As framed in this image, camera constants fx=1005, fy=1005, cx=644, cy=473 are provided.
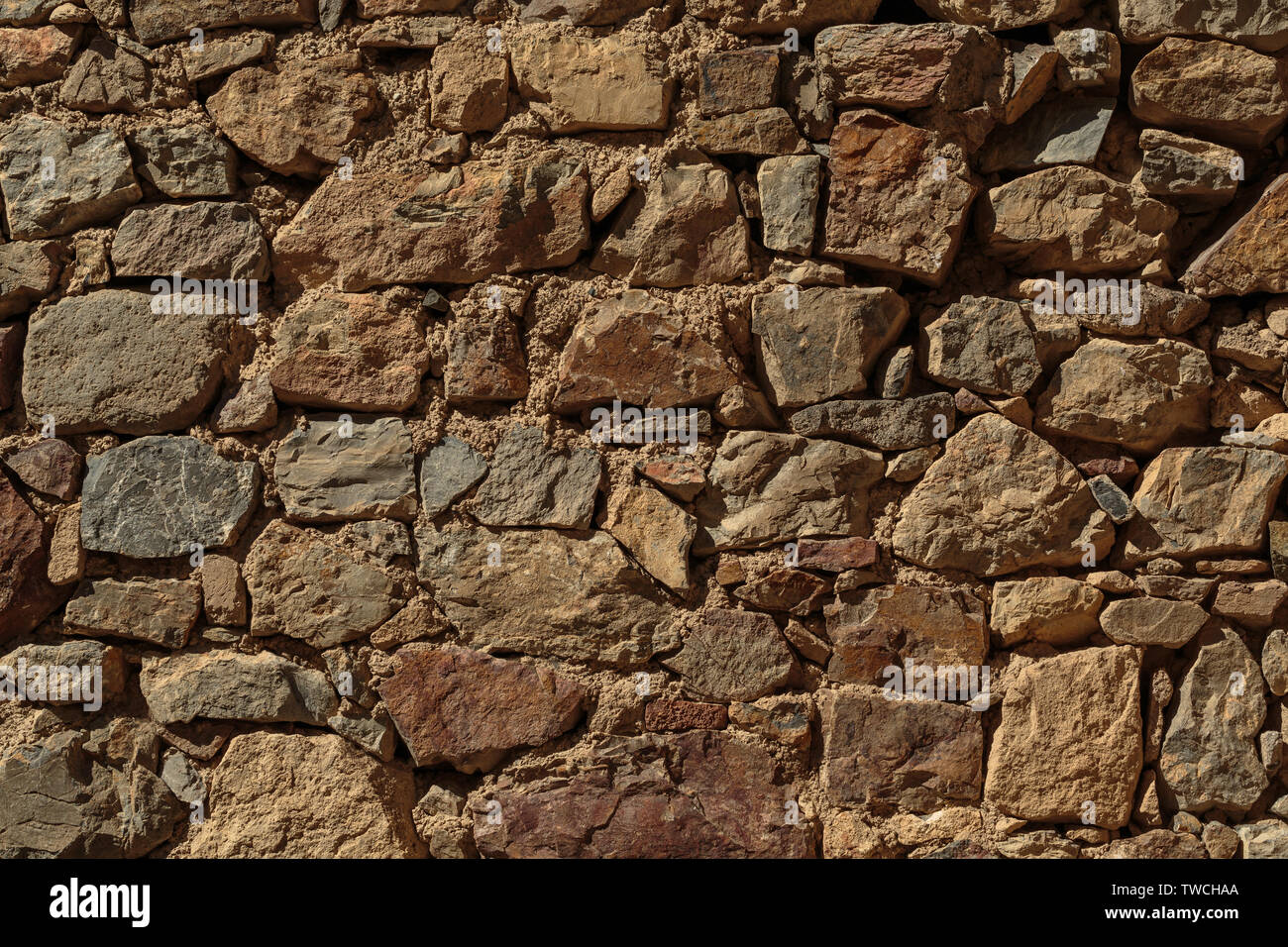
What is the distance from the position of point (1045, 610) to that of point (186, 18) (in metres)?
2.69

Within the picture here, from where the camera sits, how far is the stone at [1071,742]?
2.42m

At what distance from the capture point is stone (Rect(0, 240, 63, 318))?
8.68ft

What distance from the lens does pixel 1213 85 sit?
8.08ft

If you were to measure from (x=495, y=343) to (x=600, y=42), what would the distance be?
2.70ft

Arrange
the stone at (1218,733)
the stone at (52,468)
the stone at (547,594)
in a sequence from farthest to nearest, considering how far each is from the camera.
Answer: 1. the stone at (52,468)
2. the stone at (547,594)
3. the stone at (1218,733)

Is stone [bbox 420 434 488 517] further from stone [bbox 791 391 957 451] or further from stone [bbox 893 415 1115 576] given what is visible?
stone [bbox 893 415 1115 576]

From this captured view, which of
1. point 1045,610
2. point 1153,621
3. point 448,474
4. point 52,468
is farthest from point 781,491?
point 52,468

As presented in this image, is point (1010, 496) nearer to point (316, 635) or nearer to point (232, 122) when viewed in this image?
point (316, 635)

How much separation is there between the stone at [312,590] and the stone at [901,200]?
4.72 ft

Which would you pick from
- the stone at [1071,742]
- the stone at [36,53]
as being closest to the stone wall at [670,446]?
the stone at [1071,742]

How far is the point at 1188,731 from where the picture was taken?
2.42 m

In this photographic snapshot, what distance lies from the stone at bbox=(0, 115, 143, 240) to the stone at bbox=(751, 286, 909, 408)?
1718mm

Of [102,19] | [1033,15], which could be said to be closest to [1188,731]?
[1033,15]

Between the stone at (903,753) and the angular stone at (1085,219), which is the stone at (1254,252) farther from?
the stone at (903,753)
